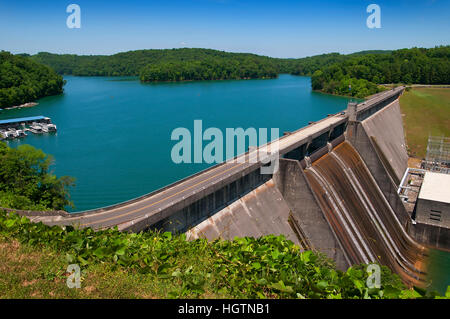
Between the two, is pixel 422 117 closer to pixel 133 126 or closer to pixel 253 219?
pixel 133 126

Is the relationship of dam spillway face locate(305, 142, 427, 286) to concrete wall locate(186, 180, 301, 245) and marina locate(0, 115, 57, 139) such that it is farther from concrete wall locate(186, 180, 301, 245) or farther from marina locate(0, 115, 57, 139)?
marina locate(0, 115, 57, 139)

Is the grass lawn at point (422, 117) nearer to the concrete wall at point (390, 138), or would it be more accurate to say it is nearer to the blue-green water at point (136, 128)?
the concrete wall at point (390, 138)

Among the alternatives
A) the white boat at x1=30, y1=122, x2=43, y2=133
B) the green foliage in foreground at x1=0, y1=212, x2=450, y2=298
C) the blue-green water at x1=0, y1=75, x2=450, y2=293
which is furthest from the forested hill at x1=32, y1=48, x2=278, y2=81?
the green foliage in foreground at x1=0, y1=212, x2=450, y2=298

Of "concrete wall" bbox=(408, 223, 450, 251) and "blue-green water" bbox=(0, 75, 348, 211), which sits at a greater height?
"blue-green water" bbox=(0, 75, 348, 211)

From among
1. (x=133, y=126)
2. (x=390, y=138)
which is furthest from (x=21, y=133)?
(x=390, y=138)

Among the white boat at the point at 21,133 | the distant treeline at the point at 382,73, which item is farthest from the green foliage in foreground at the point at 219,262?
the distant treeline at the point at 382,73
